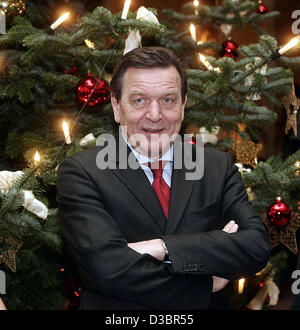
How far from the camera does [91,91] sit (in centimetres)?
259

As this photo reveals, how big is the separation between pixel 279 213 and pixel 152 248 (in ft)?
3.55

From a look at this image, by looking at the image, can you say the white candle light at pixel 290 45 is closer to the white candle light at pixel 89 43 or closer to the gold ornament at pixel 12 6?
the white candle light at pixel 89 43

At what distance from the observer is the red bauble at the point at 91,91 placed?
8.52 ft

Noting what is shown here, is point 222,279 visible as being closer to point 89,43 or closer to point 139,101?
point 139,101

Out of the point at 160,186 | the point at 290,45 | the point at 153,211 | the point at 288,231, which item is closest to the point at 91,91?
the point at 160,186

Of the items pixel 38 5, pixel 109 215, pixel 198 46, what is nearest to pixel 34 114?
pixel 38 5

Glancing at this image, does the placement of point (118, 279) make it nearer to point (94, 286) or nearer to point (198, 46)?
→ point (94, 286)

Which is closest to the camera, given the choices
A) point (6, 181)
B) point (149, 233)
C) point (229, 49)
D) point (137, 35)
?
point (149, 233)

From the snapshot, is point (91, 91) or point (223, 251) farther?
point (91, 91)

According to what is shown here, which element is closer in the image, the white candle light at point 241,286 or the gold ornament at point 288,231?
the gold ornament at point 288,231

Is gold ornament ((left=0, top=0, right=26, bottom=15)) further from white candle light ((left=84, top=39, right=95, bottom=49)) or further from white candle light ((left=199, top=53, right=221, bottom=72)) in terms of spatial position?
white candle light ((left=199, top=53, right=221, bottom=72))

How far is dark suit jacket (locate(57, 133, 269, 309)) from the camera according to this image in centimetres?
170

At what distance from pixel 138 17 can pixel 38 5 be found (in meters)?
0.99

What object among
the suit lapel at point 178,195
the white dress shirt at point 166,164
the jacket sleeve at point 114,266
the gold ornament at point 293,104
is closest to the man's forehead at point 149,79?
the white dress shirt at point 166,164
